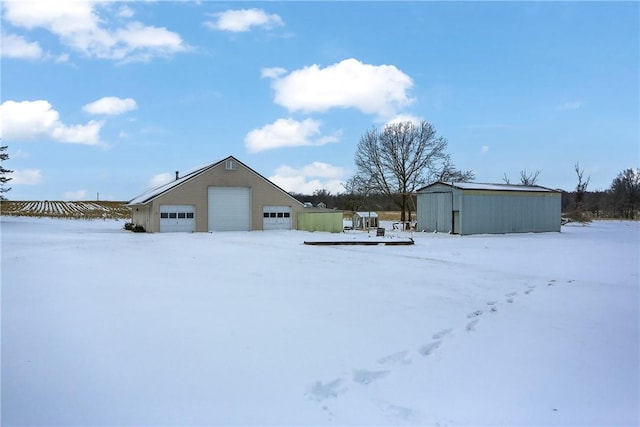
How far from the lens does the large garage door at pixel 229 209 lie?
3170 cm

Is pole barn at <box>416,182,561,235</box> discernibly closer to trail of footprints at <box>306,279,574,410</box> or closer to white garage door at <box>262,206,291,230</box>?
white garage door at <box>262,206,291,230</box>

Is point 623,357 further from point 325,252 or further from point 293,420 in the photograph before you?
point 325,252

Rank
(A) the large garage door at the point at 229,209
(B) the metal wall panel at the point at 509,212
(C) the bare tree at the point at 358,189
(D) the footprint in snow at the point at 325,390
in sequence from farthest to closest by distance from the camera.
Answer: (C) the bare tree at the point at 358,189, (A) the large garage door at the point at 229,209, (B) the metal wall panel at the point at 509,212, (D) the footprint in snow at the point at 325,390

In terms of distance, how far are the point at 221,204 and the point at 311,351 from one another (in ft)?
89.5

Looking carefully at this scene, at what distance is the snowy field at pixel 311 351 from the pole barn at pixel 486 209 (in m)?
20.5

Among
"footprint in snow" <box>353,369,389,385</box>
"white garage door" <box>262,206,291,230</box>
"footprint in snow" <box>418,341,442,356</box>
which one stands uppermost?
"white garage door" <box>262,206,291,230</box>

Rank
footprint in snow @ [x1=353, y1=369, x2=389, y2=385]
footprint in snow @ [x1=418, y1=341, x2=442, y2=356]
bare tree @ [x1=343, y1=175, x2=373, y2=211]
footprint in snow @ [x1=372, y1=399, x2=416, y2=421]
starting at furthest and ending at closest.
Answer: bare tree @ [x1=343, y1=175, x2=373, y2=211] → footprint in snow @ [x1=418, y1=341, x2=442, y2=356] → footprint in snow @ [x1=353, y1=369, x2=389, y2=385] → footprint in snow @ [x1=372, y1=399, x2=416, y2=421]

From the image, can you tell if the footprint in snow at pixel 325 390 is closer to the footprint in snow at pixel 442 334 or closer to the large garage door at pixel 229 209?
the footprint in snow at pixel 442 334

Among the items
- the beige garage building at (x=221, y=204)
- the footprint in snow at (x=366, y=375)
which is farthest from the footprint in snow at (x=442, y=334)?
the beige garage building at (x=221, y=204)

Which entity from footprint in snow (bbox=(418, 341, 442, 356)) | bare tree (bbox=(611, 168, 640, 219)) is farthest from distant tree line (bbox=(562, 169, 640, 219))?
footprint in snow (bbox=(418, 341, 442, 356))

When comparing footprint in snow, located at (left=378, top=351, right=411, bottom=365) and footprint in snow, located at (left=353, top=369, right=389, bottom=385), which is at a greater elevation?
footprint in snow, located at (left=378, top=351, right=411, bottom=365)

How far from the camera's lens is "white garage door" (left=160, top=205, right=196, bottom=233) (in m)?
30.2

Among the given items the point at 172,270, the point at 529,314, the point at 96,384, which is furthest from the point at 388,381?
the point at 172,270

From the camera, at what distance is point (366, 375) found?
4977 mm
